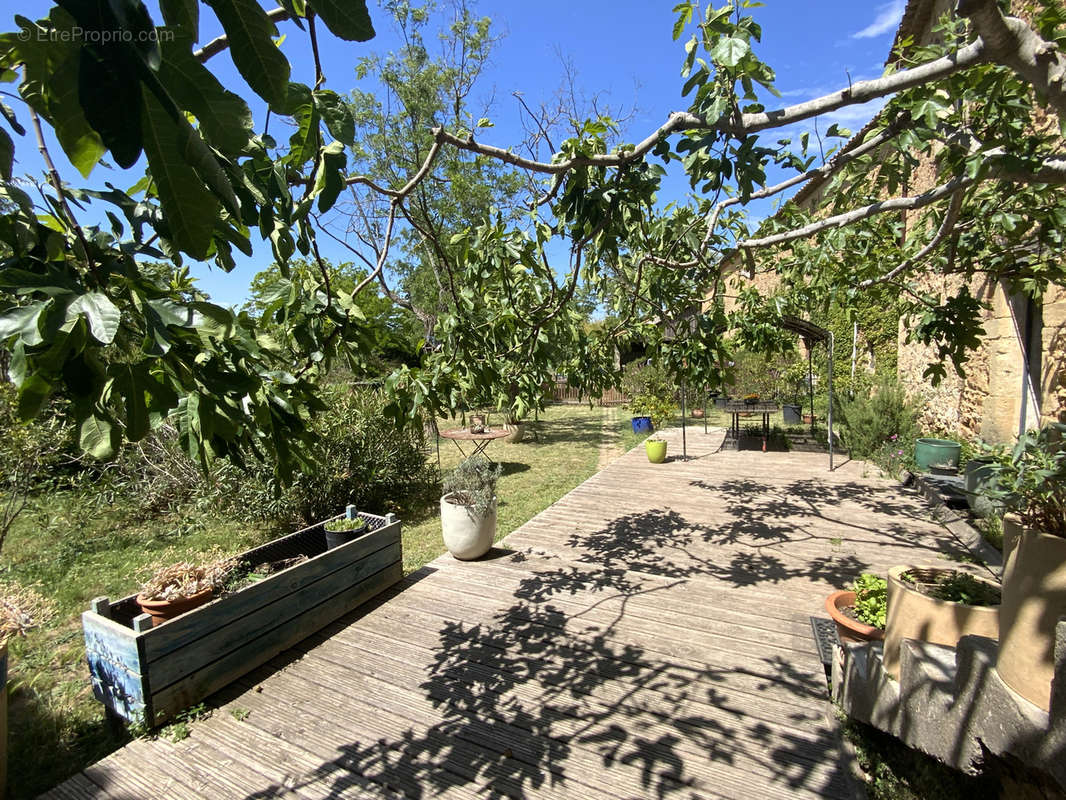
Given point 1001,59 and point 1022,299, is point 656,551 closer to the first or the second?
point 1001,59

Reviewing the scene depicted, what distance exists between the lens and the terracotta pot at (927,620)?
2.12 meters

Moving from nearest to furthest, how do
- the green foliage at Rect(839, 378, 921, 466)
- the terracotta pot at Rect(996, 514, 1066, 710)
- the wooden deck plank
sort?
the terracotta pot at Rect(996, 514, 1066, 710) < the wooden deck plank < the green foliage at Rect(839, 378, 921, 466)

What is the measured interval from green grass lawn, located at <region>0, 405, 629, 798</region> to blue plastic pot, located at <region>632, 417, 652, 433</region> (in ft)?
11.3

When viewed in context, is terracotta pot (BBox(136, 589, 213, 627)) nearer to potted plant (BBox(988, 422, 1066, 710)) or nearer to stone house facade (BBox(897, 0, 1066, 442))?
potted plant (BBox(988, 422, 1066, 710))

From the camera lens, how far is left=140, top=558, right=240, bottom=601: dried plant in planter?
303 centimetres

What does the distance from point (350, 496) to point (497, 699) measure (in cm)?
399

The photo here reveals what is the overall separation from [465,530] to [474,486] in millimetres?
444

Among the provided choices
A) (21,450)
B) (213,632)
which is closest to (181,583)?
(213,632)

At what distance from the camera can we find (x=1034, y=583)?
154cm

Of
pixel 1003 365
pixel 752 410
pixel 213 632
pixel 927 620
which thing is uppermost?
pixel 1003 365

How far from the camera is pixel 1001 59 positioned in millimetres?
1758

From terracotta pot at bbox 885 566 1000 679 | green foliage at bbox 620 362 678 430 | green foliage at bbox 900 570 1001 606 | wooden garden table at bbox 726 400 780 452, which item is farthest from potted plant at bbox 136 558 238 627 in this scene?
green foliage at bbox 620 362 678 430

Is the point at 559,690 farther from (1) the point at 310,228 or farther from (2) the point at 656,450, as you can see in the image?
(2) the point at 656,450

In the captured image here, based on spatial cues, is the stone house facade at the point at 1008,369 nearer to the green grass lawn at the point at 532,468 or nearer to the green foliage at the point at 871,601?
the green foliage at the point at 871,601
